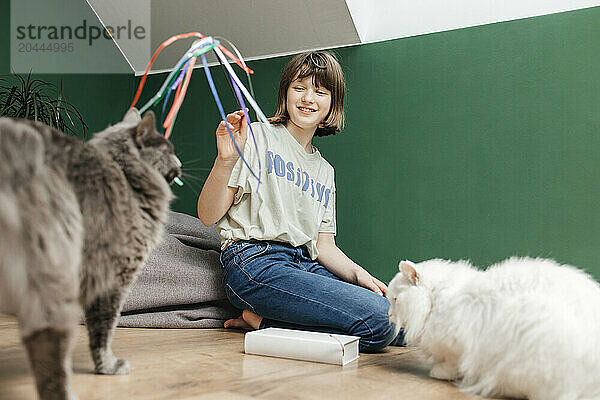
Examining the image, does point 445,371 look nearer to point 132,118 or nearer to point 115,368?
point 115,368

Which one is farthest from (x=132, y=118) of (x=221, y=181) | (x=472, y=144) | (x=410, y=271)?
(x=472, y=144)

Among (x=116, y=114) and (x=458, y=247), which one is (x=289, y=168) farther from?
(x=116, y=114)

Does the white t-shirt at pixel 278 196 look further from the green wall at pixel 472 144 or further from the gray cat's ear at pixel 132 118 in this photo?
the gray cat's ear at pixel 132 118

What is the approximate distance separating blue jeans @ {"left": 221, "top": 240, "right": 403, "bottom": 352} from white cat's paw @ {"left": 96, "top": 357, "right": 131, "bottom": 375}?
2.13 ft

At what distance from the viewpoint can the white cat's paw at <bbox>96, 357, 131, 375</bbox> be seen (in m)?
1.15

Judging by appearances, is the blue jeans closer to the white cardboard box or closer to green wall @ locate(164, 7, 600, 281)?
the white cardboard box

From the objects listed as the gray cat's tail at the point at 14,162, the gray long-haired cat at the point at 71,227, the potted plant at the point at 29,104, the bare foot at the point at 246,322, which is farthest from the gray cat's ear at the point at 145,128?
the potted plant at the point at 29,104

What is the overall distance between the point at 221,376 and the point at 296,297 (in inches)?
19.4

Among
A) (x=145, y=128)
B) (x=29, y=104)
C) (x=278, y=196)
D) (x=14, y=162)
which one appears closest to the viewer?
(x=14, y=162)

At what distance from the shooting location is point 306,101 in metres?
2.01

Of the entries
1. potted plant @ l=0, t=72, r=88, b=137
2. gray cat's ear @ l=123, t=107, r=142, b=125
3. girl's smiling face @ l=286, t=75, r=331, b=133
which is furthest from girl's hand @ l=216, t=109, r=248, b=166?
potted plant @ l=0, t=72, r=88, b=137

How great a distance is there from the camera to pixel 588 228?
1.94 meters

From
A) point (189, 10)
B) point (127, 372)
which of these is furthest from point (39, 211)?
point (189, 10)

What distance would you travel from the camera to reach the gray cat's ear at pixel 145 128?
41.3 inches
